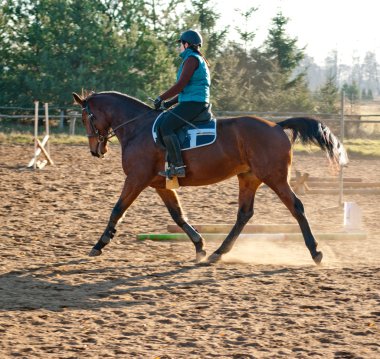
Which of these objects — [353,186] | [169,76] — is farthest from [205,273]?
[169,76]

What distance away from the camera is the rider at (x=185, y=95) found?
8203mm

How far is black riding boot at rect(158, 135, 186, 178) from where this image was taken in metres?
8.38

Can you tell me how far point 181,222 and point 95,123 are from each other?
1.61 meters

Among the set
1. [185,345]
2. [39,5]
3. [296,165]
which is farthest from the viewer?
[39,5]

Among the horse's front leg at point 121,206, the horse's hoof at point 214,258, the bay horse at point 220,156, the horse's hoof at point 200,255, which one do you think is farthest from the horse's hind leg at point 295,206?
the horse's front leg at point 121,206

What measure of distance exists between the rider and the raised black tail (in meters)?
0.99

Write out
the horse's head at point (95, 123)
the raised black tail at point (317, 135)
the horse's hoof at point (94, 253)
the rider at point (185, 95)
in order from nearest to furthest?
1. the rider at point (185, 95)
2. the raised black tail at point (317, 135)
3. the horse's hoof at point (94, 253)
4. the horse's head at point (95, 123)

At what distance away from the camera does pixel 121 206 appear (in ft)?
28.3

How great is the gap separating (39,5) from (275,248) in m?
28.3

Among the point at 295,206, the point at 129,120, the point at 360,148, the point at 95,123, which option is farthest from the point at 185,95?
the point at 360,148

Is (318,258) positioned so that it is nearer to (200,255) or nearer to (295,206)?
(295,206)

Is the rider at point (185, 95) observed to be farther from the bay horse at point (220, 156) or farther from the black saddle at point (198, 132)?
the bay horse at point (220, 156)

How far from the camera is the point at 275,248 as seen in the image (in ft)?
31.2

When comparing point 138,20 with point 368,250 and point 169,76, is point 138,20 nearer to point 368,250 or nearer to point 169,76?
point 169,76
